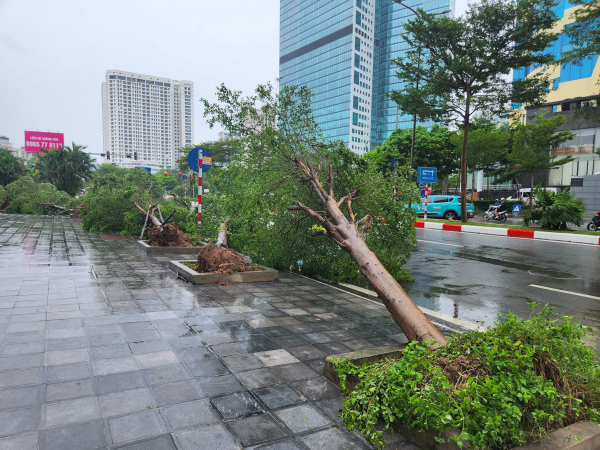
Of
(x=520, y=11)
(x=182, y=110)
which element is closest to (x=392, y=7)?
(x=182, y=110)

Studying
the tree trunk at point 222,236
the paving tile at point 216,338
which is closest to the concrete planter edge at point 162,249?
the tree trunk at point 222,236

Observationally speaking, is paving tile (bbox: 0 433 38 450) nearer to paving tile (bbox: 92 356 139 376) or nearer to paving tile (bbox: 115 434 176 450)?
paving tile (bbox: 115 434 176 450)

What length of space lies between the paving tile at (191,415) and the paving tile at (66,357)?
4.31 feet

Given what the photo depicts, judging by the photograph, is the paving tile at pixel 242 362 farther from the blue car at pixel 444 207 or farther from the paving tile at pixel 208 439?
the blue car at pixel 444 207

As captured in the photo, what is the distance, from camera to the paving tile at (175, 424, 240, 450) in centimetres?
236

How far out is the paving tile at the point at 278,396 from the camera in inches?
114

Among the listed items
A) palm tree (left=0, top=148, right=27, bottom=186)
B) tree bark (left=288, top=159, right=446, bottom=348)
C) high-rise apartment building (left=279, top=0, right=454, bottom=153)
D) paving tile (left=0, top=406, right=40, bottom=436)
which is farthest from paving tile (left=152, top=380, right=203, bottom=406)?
high-rise apartment building (left=279, top=0, right=454, bottom=153)

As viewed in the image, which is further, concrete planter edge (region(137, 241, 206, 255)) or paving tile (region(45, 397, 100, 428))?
concrete planter edge (region(137, 241, 206, 255))

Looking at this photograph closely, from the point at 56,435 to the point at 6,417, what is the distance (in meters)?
0.47

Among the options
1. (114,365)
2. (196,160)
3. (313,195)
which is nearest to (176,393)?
(114,365)

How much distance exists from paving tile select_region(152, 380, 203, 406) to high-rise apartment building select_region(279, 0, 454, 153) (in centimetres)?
10217

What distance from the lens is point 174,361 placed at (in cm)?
357

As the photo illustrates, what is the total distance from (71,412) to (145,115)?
149 metres

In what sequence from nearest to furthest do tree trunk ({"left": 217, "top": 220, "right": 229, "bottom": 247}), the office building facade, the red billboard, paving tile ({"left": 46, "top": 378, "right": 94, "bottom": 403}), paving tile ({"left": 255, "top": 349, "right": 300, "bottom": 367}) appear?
paving tile ({"left": 46, "top": 378, "right": 94, "bottom": 403}) → paving tile ({"left": 255, "top": 349, "right": 300, "bottom": 367}) → tree trunk ({"left": 217, "top": 220, "right": 229, "bottom": 247}) → the office building facade → the red billboard
